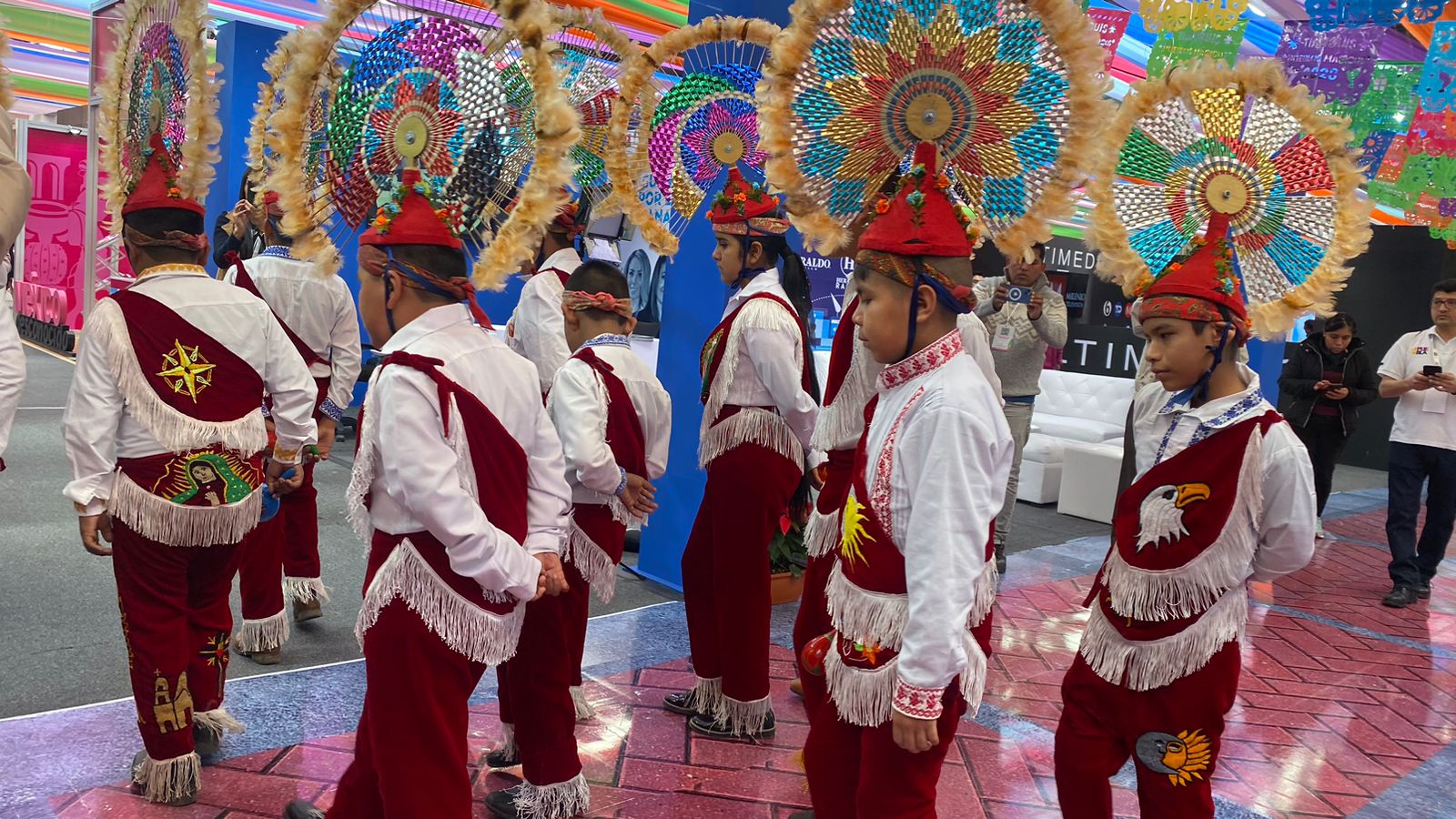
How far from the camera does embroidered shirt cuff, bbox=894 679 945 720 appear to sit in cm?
191

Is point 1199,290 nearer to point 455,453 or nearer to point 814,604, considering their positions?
point 814,604

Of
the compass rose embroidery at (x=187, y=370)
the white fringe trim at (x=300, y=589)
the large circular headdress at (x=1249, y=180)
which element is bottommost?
the white fringe trim at (x=300, y=589)

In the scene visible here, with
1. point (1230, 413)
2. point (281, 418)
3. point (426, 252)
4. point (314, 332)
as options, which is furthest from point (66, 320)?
point (1230, 413)

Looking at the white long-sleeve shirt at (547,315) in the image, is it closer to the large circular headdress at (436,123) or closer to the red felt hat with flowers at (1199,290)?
the large circular headdress at (436,123)

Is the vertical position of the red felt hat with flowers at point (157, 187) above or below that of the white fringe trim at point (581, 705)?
above

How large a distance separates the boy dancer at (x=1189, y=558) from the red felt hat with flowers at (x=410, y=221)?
1724 mm

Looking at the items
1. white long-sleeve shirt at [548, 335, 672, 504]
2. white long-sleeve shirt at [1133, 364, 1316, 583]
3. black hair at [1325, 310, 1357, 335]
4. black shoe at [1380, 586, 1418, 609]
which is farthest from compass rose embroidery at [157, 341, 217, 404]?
black hair at [1325, 310, 1357, 335]

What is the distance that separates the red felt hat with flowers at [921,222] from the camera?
211cm

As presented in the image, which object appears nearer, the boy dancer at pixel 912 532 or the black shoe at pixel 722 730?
the boy dancer at pixel 912 532

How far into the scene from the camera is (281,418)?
3.28 meters

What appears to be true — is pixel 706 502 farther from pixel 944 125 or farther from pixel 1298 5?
pixel 1298 5

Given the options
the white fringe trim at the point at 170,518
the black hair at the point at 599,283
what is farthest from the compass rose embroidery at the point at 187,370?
the black hair at the point at 599,283

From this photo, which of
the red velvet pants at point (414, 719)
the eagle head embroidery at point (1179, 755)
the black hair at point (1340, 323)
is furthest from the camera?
the black hair at point (1340, 323)

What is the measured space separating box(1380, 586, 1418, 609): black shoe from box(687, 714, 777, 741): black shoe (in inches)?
187
